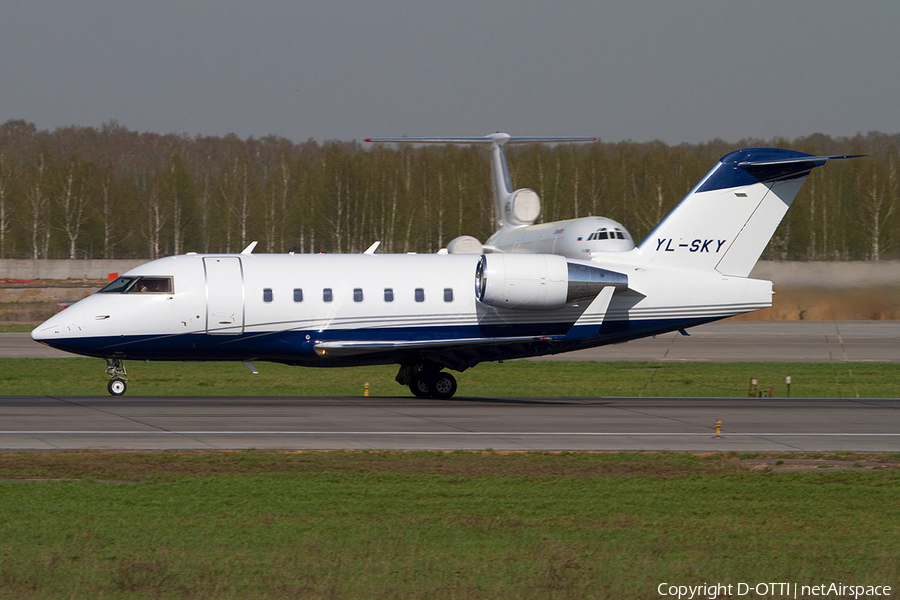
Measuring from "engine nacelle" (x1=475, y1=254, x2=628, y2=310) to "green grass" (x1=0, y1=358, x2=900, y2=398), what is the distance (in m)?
5.58

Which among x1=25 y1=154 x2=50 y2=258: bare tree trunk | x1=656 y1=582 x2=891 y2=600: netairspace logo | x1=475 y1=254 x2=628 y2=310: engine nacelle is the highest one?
x1=25 y1=154 x2=50 y2=258: bare tree trunk

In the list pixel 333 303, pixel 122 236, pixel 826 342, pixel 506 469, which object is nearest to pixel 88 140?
pixel 122 236

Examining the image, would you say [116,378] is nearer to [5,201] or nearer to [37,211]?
[37,211]

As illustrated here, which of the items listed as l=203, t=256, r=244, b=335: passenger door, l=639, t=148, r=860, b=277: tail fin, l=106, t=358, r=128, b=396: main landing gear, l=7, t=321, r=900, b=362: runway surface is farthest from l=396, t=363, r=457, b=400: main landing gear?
l=7, t=321, r=900, b=362: runway surface

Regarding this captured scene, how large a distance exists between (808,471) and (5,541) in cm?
1173

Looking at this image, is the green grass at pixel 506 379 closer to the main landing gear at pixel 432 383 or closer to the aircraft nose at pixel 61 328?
the main landing gear at pixel 432 383

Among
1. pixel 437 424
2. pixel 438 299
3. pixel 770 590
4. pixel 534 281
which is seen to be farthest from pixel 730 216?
pixel 770 590

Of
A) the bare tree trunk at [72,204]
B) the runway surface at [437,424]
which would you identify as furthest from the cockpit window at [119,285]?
the bare tree trunk at [72,204]

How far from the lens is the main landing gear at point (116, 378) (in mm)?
25328

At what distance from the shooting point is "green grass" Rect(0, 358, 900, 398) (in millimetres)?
31359

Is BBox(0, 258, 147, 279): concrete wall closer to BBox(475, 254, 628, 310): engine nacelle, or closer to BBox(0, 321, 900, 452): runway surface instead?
BBox(0, 321, 900, 452): runway surface

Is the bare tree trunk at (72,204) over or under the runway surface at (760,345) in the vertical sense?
over

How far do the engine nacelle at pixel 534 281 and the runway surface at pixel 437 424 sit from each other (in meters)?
2.66

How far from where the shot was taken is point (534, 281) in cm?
2564
